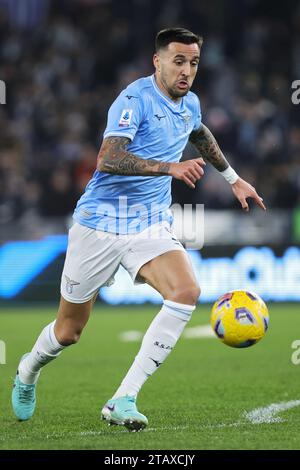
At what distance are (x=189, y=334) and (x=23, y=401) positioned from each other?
545 cm

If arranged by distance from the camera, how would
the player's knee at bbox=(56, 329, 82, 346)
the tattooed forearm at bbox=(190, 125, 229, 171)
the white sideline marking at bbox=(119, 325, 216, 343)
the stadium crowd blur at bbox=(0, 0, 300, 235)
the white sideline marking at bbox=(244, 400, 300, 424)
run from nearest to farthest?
the white sideline marking at bbox=(244, 400, 300, 424), the player's knee at bbox=(56, 329, 82, 346), the tattooed forearm at bbox=(190, 125, 229, 171), the white sideline marking at bbox=(119, 325, 216, 343), the stadium crowd blur at bbox=(0, 0, 300, 235)

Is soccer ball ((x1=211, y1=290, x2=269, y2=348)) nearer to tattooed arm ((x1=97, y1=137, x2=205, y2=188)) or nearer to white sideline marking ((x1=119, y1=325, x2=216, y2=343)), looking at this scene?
tattooed arm ((x1=97, y1=137, x2=205, y2=188))

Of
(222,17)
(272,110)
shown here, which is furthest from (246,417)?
(222,17)

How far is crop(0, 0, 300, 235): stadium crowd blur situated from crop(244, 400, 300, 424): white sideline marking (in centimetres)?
910

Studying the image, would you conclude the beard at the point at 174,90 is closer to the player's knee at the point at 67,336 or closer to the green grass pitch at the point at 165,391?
the player's knee at the point at 67,336

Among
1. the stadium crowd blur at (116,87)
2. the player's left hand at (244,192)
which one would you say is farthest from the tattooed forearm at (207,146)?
the stadium crowd blur at (116,87)

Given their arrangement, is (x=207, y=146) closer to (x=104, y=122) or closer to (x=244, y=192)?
(x=244, y=192)

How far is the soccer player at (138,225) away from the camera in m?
6.11

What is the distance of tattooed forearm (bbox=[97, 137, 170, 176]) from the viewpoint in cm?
598

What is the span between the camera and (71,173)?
16.8 m

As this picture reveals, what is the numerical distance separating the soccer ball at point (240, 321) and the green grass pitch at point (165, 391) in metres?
0.48

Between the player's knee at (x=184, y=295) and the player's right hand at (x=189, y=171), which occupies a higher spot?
the player's right hand at (x=189, y=171)

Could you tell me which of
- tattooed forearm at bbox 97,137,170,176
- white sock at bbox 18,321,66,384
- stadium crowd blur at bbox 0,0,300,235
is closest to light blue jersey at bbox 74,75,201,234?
tattooed forearm at bbox 97,137,170,176

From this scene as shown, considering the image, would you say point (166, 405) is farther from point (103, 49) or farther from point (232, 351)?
point (103, 49)
